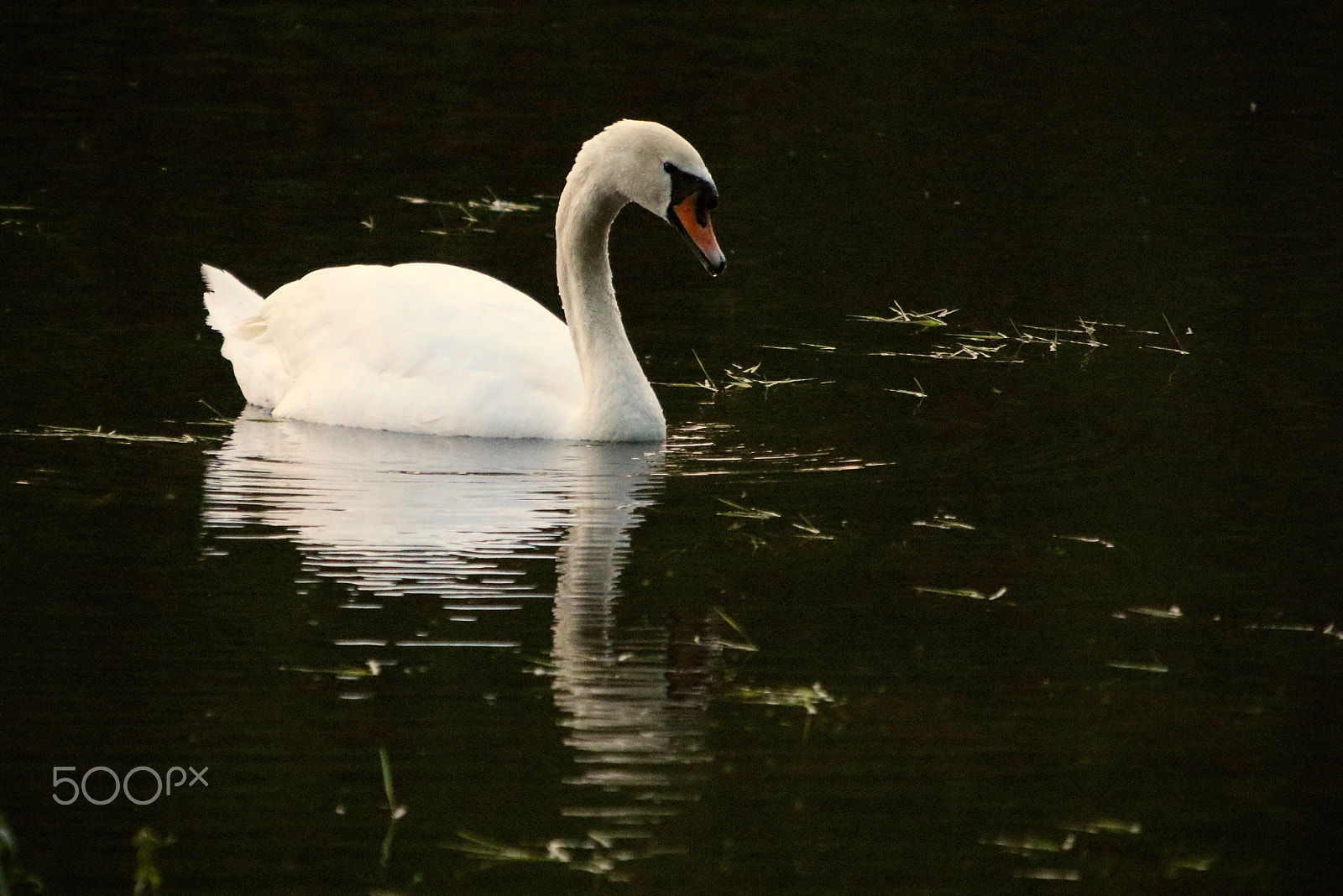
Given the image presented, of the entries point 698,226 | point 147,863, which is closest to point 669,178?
point 698,226

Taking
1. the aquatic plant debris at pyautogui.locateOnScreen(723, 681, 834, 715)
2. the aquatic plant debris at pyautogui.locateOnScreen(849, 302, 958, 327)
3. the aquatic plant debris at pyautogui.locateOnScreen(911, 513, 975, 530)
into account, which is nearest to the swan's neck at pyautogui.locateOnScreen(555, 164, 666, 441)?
the aquatic plant debris at pyautogui.locateOnScreen(911, 513, 975, 530)

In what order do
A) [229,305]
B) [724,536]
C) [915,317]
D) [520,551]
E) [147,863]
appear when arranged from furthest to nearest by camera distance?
[915,317]
[229,305]
[724,536]
[520,551]
[147,863]

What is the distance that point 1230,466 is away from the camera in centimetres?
1016

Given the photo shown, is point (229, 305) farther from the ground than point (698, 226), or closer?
closer

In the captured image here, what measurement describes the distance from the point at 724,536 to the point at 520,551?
81 cm

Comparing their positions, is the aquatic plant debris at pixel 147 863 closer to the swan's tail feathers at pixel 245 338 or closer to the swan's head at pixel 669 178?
the swan's head at pixel 669 178

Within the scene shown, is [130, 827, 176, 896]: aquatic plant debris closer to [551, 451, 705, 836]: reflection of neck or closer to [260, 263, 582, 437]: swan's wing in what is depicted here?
[551, 451, 705, 836]: reflection of neck

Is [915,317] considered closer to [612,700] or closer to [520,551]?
[520,551]

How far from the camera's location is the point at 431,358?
34.7 feet

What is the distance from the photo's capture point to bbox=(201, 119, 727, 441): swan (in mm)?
10367

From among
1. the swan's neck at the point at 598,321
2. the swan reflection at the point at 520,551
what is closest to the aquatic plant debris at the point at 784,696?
the swan reflection at the point at 520,551

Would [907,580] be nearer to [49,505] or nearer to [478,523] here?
[478,523]

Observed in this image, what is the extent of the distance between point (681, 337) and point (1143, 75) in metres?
10.3

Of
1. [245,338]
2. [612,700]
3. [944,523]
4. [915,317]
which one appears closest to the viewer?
[612,700]
